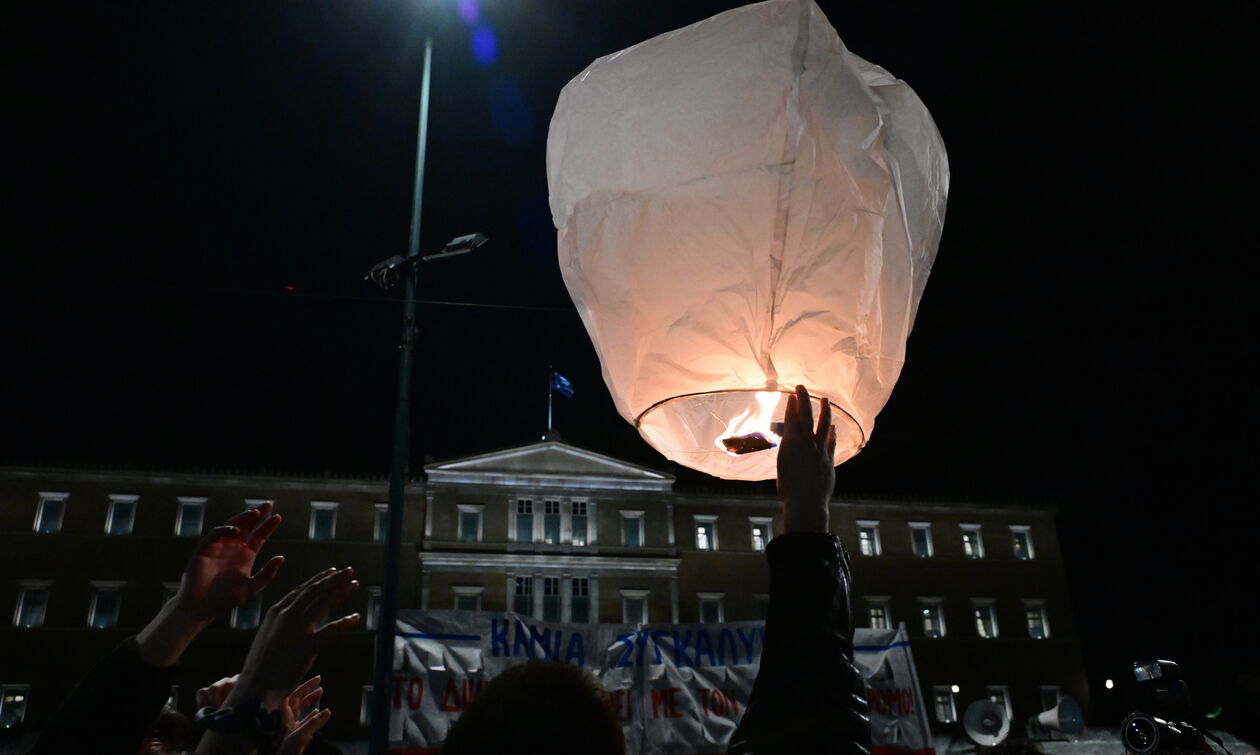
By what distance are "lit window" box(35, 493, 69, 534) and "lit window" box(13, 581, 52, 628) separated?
78.6 inches

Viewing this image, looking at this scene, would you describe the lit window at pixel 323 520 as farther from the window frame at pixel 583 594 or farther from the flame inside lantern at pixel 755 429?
the flame inside lantern at pixel 755 429

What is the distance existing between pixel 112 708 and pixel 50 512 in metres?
38.3

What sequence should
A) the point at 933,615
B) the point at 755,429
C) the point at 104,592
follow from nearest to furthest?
the point at 755,429 → the point at 104,592 → the point at 933,615

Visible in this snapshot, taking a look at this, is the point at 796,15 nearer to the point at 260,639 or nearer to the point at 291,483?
the point at 260,639

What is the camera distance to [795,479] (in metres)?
1.54

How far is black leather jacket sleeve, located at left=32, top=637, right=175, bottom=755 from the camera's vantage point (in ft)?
4.63

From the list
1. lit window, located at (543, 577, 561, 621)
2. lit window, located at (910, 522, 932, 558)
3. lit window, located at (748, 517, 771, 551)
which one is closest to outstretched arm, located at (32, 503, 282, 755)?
lit window, located at (543, 577, 561, 621)

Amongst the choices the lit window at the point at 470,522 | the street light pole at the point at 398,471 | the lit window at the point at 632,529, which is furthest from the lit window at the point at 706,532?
the street light pole at the point at 398,471

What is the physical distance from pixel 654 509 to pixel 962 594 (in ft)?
48.2

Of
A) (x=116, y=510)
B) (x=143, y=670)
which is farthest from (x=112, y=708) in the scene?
(x=116, y=510)

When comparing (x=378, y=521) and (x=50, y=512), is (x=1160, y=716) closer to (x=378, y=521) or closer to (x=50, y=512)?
(x=378, y=521)

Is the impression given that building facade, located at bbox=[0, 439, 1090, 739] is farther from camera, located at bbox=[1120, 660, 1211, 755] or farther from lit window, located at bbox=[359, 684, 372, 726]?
camera, located at bbox=[1120, 660, 1211, 755]

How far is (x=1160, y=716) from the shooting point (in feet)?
14.0

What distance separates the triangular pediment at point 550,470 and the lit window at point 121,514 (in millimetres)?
11285
